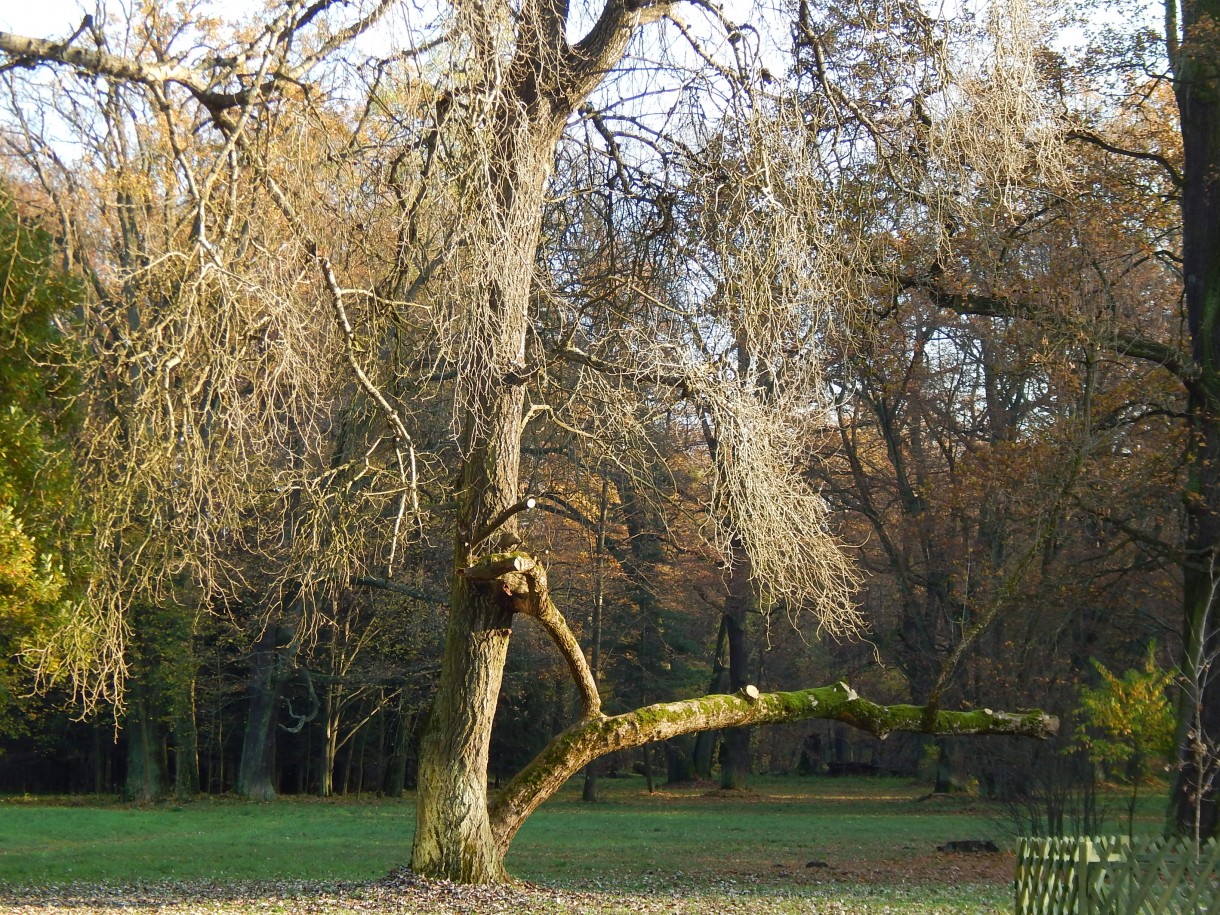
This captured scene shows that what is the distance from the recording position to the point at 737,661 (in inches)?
1204

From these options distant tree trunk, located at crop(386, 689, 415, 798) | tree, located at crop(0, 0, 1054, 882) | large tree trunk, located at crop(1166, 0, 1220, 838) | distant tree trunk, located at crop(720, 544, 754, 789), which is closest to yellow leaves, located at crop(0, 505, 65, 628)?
tree, located at crop(0, 0, 1054, 882)

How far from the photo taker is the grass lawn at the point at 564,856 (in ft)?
28.8

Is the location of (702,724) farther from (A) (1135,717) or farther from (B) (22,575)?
(A) (1135,717)

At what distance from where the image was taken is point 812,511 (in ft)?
25.5

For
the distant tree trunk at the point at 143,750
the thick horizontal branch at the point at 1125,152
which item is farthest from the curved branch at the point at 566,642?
the distant tree trunk at the point at 143,750

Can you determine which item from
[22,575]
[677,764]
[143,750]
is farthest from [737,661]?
[22,575]

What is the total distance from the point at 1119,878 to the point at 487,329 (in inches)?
170

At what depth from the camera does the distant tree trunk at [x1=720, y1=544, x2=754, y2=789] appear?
2841 centimetres

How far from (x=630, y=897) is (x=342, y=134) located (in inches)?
242

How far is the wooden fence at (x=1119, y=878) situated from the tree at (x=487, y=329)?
2.47 meters

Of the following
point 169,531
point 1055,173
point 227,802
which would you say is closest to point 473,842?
point 169,531

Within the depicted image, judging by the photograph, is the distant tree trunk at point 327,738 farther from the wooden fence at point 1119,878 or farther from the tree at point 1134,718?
the wooden fence at point 1119,878

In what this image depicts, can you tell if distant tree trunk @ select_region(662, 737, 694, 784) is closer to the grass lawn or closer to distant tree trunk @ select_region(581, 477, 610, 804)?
the grass lawn

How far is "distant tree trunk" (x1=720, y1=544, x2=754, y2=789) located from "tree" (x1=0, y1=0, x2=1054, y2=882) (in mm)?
18176
